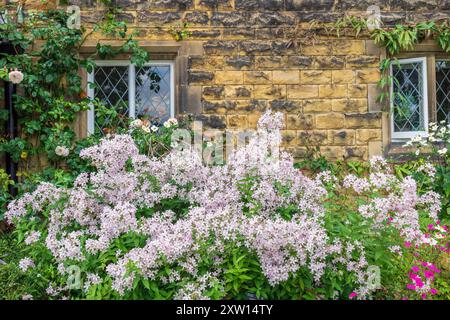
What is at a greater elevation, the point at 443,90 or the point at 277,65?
the point at 277,65

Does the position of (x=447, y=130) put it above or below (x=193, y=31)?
below

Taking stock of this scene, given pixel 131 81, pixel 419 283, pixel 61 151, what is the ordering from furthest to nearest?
pixel 131 81, pixel 61 151, pixel 419 283

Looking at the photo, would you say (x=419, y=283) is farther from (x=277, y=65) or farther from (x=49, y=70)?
(x=49, y=70)

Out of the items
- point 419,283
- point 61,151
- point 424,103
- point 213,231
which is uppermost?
point 424,103

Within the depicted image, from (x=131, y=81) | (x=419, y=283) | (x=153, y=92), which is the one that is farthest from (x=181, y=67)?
(x=419, y=283)

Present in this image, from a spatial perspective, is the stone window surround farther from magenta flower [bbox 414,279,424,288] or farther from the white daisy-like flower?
magenta flower [bbox 414,279,424,288]

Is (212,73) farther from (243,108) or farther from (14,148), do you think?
(14,148)

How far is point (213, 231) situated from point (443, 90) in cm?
513

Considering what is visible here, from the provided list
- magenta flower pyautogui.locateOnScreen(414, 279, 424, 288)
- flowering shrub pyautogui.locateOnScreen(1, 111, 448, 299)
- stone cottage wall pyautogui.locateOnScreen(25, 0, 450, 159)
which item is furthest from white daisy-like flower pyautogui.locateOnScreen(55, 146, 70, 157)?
magenta flower pyautogui.locateOnScreen(414, 279, 424, 288)

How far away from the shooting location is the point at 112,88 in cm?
720

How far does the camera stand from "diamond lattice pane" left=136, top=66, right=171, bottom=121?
284 inches

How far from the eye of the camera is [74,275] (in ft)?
12.3
